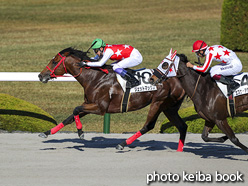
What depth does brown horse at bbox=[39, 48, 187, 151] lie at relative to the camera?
349 inches

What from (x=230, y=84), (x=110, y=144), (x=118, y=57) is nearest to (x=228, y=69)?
(x=230, y=84)

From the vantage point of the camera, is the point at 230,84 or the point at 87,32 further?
the point at 87,32

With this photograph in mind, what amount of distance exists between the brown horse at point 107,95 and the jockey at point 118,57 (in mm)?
170

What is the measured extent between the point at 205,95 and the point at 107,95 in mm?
1643

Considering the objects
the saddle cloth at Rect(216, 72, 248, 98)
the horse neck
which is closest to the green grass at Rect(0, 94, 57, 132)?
the horse neck

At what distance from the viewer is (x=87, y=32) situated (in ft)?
79.4

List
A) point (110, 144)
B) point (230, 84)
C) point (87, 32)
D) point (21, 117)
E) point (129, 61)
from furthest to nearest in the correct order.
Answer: point (87, 32) < point (21, 117) < point (110, 144) < point (129, 61) < point (230, 84)

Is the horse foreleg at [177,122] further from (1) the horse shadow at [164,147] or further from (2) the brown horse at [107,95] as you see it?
(1) the horse shadow at [164,147]

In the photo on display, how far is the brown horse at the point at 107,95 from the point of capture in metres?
8.87

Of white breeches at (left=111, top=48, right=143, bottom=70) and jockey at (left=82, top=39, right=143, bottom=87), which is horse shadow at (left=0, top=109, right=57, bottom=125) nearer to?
jockey at (left=82, top=39, right=143, bottom=87)

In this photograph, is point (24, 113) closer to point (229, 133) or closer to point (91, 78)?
point (91, 78)

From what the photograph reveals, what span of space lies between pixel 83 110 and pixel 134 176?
1974 mm

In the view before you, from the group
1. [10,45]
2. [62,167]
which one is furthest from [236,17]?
[62,167]

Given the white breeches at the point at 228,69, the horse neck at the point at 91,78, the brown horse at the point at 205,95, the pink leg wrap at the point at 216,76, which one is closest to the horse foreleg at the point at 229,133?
the brown horse at the point at 205,95
